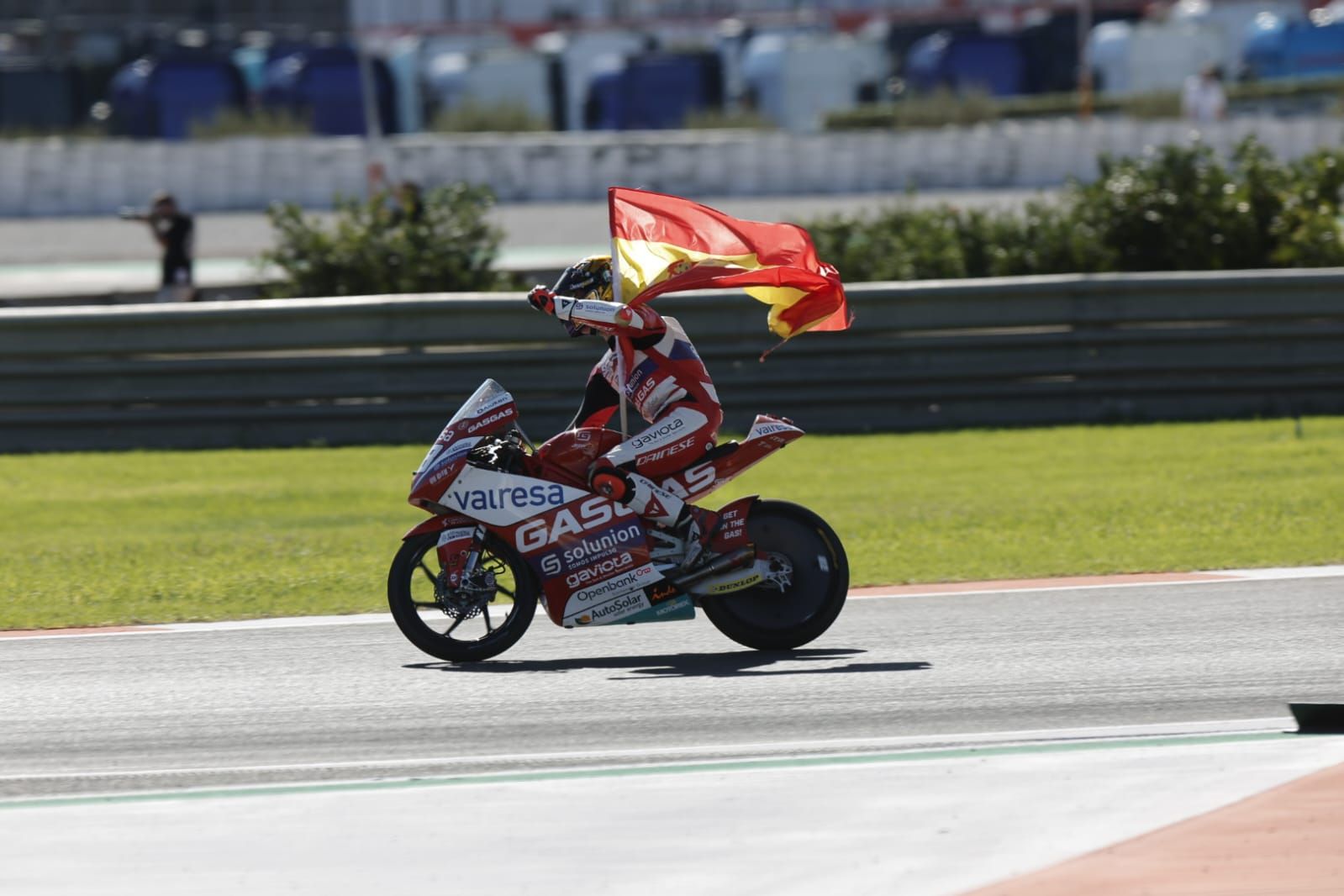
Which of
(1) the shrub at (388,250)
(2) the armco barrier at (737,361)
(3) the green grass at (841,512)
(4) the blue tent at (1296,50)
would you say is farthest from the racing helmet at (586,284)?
(4) the blue tent at (1296,50)

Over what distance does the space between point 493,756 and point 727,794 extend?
1.01m

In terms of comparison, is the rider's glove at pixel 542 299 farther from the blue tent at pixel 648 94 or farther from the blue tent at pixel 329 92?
the blue tent at pixel 648 94

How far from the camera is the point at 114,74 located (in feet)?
160

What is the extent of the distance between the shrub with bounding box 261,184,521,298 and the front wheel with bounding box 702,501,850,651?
33.5 ft

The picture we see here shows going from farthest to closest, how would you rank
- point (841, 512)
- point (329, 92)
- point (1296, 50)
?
1. point (1296, 50)
2. point (329, 92)
3. point (841, 512)

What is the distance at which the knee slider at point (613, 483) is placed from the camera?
28.4 ft

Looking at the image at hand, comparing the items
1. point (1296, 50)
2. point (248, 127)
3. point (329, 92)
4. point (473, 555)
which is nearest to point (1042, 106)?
point (1296, 50)

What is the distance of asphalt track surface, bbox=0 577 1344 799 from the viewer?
7.07 meters

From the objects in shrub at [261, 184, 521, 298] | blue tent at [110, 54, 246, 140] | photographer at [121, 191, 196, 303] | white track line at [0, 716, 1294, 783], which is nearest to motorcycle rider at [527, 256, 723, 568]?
white track line at [0, 716, 1294, 783]

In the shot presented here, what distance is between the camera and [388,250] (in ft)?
60.9

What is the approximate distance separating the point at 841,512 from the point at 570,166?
2258cm

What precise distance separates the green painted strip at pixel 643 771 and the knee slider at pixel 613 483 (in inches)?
80.7

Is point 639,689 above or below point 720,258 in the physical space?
below

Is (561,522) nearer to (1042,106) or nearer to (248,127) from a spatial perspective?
(248,127)
